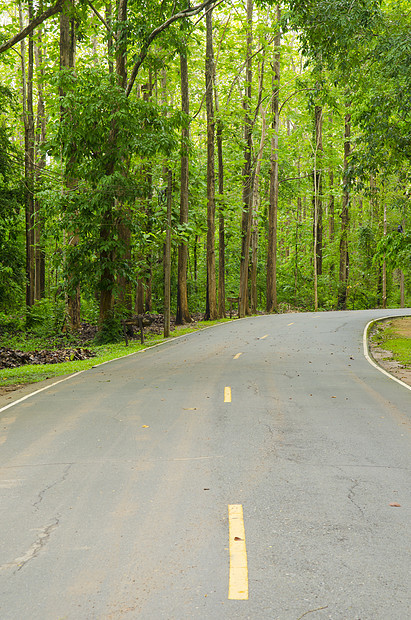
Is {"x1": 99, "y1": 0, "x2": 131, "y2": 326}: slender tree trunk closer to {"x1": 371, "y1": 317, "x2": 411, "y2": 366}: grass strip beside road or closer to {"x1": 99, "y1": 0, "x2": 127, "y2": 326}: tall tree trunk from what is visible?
{"x1": 99, "y1": 0, "x2": 127, "y2": 326}: tall tree trunk

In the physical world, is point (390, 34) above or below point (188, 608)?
above

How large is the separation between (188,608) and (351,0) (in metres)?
14.3

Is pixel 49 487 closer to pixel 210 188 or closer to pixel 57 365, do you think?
pixel 57 365

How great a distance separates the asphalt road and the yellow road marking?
0.05ft

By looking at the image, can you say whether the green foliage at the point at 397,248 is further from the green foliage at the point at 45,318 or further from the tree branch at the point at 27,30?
the green foliage at the point at 45,318

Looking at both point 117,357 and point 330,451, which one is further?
point 117,357

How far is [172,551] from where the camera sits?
4375 mm

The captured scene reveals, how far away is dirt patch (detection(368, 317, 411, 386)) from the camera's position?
14.9m

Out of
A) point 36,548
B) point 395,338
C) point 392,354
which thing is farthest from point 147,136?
point 36,548

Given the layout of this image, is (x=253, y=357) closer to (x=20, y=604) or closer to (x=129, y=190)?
(x=129, y=190)

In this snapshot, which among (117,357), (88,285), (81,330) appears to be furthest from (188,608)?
(81,330)

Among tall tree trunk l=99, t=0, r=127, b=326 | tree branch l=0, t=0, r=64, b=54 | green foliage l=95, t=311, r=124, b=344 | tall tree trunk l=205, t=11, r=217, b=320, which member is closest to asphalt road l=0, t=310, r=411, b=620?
tree branch l=0, t=0, r=64, b=54

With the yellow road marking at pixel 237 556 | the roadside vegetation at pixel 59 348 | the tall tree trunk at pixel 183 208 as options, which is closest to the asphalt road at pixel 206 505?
the yellow road marking at pixel 237 556

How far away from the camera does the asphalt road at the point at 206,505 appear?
12.2 feet
